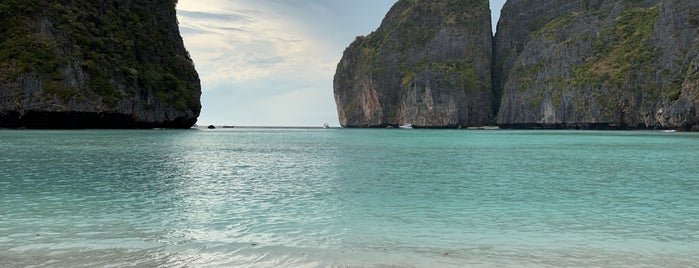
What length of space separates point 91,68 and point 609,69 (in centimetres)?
12928

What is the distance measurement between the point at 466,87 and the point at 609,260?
189313 mm

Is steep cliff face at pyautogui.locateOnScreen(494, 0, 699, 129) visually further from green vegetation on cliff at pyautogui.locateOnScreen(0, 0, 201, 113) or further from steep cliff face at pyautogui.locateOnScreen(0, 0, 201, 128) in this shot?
green vegetation on cliff at pyautogui.locateOnScreen(0, 0, 201, 113)

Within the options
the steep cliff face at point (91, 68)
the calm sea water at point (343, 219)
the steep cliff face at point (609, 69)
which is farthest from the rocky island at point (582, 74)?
the steep cliff face at point (91, 68)

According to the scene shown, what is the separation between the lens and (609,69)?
141625 millimetres

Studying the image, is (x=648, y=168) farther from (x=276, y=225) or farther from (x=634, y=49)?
(x=634, y=49)

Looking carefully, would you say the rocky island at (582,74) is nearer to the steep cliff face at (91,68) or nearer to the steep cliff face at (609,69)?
the steep cliff face at (609,69)

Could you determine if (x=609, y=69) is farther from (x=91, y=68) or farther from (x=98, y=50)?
(x=91, y=68)

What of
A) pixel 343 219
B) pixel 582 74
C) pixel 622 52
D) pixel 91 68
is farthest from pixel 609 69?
pixel 343 219

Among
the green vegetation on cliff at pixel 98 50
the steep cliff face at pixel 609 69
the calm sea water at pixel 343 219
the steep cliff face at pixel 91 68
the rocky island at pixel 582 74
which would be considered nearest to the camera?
the calm sea water at pixel 343 219

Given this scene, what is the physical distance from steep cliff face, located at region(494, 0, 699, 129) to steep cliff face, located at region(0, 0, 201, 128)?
104m

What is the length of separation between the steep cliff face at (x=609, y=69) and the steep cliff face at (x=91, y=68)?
103968mm

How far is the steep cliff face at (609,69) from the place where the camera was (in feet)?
370

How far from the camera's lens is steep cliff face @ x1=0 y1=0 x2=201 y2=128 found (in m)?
78.2

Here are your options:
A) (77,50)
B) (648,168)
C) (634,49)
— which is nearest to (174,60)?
(77,50)
